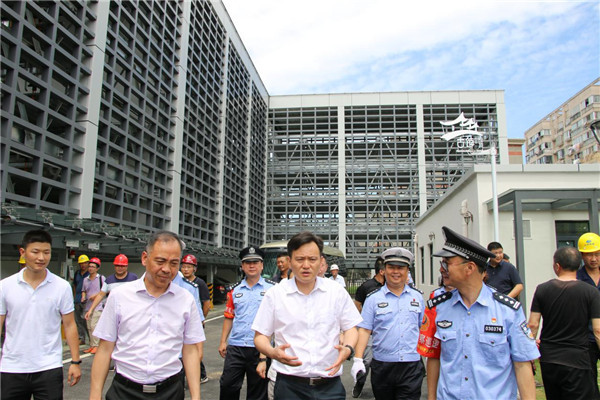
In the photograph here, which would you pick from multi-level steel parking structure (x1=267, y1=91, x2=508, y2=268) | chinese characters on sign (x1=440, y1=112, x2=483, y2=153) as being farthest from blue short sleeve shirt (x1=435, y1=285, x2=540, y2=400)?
multi-level steel parking structure (x1=267, y1=91, x2=508, y2=268)

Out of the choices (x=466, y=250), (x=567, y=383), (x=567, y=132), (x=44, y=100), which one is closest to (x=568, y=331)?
(x=567, y=383)

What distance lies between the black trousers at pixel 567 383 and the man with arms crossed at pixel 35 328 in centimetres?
402

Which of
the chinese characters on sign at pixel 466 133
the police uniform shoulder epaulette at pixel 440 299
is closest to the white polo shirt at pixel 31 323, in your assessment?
the police uniform shoulder epaulette at pixel 440 299

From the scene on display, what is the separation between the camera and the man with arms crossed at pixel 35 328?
3.53 metres

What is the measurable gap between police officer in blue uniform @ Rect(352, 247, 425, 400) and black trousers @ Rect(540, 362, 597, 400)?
1.09 m

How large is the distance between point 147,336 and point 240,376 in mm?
2275

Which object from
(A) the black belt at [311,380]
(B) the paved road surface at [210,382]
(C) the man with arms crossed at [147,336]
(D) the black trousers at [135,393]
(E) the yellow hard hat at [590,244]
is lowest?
(B) the paved road surface at [210,382]

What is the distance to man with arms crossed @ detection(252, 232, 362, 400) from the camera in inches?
109

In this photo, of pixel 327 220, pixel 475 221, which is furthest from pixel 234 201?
pixel 475 221

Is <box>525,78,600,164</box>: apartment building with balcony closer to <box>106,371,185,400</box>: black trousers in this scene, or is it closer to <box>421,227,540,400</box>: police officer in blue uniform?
<box>421,227,540,400</box>: police officer in blue uniform

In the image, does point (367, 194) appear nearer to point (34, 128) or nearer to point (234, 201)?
point (234, 201)

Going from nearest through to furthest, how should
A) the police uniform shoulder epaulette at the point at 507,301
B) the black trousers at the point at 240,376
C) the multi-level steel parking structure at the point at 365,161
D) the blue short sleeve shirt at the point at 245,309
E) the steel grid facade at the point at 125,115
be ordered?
the police uniform shoulder epaulette at the point at 507,301
the black trousers at the point at 240,376
the blue short sleeve shirt at the point at 245,309
the steel grid facade at the point at 125,115
the multi-level steel parking structure at the point at 365,161

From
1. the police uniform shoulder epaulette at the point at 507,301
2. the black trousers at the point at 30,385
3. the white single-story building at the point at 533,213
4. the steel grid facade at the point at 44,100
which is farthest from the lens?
the steel grid facade at the point at 44,100

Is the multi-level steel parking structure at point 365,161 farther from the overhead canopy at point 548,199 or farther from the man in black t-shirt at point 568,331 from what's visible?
the man in black t-shirt at point 568,331
